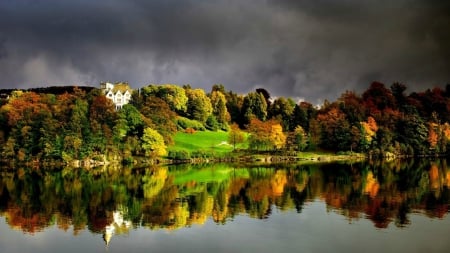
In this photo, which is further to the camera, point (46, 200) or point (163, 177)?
point (163, 177)

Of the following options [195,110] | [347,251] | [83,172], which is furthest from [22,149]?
[347,251]

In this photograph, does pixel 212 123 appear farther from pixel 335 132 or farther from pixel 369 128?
pixel 369 128

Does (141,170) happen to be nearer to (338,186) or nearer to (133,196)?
(133,196)

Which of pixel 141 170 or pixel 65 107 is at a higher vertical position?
pixel 65 107

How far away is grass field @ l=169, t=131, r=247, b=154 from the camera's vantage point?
83831 millimetres

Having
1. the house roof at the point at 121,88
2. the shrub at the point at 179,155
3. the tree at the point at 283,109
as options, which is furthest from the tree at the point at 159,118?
the house roof at the point at 121,88

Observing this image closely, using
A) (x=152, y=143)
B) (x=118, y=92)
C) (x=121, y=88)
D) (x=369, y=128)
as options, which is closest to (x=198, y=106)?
(x=118, y=92)

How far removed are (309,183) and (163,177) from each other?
15.7 m

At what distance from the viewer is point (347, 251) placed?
23.9 m

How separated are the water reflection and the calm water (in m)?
0.08

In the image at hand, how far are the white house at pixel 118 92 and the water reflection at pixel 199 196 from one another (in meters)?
59.7

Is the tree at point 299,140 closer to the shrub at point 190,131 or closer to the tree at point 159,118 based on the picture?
the tree at point 159,118

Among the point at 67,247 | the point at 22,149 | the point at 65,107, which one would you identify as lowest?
the point at 67,247

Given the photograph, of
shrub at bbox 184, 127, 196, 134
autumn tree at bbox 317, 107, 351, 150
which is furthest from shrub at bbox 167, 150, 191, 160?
autumn tree at bbox 317, 107, 351, 150
